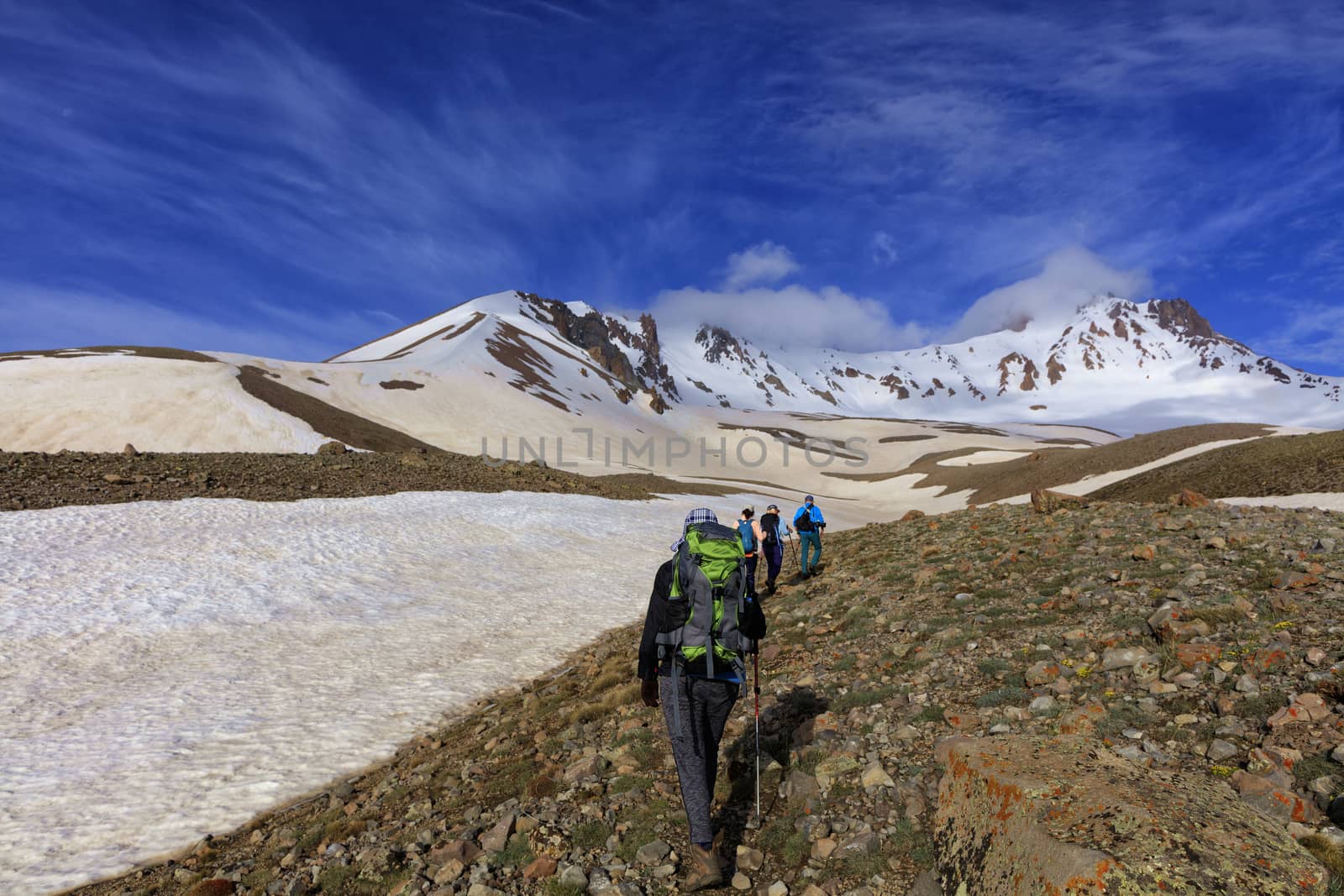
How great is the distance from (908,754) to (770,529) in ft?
37.5

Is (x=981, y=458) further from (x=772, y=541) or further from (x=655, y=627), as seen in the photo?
(x=655, y=627)

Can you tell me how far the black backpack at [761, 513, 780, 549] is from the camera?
1855cm

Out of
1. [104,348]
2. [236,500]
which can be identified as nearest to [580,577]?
[236,500]

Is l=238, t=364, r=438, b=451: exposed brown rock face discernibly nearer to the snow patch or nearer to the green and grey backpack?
the green and grey backpack

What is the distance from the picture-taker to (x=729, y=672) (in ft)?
21.5

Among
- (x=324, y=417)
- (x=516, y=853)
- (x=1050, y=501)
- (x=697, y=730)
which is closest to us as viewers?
(x=697, y=730)

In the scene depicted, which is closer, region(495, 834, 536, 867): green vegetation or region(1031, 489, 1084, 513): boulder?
region(495, 834, 536, 867): green vegetation

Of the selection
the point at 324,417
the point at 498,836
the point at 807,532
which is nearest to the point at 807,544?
the point at 807,532

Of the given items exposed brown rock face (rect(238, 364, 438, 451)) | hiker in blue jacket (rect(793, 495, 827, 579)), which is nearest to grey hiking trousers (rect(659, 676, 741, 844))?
hiker in blue jacket (rect(793, 495, 827, 579))

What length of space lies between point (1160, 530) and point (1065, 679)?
31.0 feet

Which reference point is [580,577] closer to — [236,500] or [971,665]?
[236,500]

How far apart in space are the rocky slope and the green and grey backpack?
1.93 m

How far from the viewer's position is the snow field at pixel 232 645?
30.9ft

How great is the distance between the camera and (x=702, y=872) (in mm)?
5918
